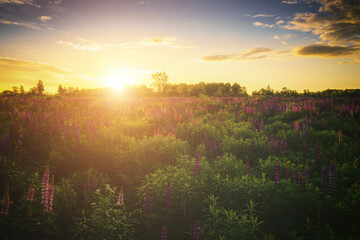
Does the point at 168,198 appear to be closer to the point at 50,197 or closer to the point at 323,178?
the point at 50,197

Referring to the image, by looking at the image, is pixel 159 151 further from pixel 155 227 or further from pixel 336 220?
pixel 336 220

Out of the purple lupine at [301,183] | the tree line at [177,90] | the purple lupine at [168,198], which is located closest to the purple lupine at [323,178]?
the purple lupine at [301,183]

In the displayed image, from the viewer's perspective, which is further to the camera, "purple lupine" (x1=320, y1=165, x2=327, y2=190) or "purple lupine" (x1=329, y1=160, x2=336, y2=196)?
"purple lupine" (x1=320, y1=165, x2=327, y2=190)

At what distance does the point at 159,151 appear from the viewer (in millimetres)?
6121

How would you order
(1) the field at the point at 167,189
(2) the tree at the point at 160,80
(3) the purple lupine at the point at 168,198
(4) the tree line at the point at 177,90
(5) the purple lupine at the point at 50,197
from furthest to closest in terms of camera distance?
(2) the tree at the point at 160,80 → (4) the tree line at the point at 177,90 → (3) the purple lupine at the point at 168,198 → (1) the field at the point at 167,189 → (5) the purple lupine at the point at 50,197

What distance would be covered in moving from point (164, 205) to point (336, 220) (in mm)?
3051

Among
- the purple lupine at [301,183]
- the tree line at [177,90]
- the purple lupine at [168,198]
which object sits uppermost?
the tree line at [177,90]

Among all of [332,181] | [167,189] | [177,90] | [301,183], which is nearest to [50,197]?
[167,189]

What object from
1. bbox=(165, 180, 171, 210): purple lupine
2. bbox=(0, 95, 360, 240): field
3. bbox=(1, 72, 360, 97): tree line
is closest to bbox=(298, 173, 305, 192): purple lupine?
bbox=(0, 95, 360, 240): field

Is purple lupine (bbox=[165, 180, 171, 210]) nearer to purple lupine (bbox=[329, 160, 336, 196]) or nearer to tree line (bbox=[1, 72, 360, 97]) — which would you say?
purple lupine (bbox=[329, 160, 336, 196])

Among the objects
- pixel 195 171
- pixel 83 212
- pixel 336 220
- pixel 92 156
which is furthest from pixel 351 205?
pixel 92 156

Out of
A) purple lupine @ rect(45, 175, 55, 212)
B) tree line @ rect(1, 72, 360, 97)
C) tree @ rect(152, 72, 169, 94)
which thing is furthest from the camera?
tree @ rect(152, 72, 169, 94)

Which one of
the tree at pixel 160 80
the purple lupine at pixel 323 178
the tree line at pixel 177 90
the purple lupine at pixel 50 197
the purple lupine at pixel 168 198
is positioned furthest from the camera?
the tree at pixel 160 80

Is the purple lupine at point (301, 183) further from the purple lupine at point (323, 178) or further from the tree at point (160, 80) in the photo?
the tree at point (160, 80)
